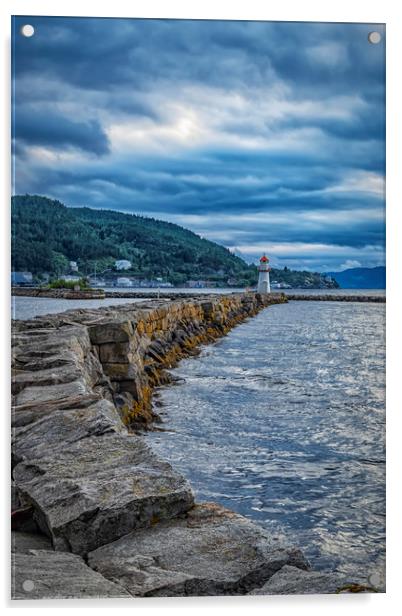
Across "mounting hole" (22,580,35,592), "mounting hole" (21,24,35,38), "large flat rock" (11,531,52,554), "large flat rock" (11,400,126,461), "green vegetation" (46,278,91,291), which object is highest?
"mounting hole" (21,24,35,38)

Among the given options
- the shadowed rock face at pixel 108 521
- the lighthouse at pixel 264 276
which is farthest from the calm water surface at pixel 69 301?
the shadowed rock face at pixel 108 521

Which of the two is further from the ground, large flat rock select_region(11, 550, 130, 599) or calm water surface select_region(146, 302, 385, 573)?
calm water surface select_region(146, 302, 385, 573)

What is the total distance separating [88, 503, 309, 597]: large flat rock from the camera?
2.54 m

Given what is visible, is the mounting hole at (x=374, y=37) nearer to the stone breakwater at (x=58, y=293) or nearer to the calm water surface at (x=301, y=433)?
the calm water surface at (x=301, y=433)

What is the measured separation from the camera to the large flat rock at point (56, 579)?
253 centimetres

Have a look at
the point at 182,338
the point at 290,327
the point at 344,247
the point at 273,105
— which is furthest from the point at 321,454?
the point at 182,338

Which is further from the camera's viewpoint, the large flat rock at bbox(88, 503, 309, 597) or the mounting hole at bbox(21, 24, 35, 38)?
the mounting hole at bbox(21, 24, 35, 38)

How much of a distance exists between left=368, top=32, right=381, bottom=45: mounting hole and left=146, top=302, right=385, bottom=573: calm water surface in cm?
152

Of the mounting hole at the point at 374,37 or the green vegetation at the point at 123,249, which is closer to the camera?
the mounting hole at the point at 374,37

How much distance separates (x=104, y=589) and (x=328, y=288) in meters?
2.55

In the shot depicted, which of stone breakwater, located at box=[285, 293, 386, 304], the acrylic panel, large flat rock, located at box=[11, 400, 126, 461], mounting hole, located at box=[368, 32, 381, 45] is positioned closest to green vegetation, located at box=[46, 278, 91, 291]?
the acrylic panel

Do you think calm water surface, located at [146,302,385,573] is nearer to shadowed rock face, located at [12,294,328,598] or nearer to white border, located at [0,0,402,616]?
white border, located at [0,0,402,616]

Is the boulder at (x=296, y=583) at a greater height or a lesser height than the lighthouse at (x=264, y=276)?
lesser
